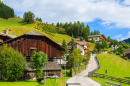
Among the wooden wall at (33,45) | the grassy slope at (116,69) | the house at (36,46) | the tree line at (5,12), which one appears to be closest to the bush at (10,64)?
the house at (36,46)

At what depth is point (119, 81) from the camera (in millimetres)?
29641

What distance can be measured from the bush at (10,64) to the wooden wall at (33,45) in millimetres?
7167

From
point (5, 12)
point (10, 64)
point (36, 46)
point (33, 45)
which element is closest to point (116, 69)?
point (36, 46)

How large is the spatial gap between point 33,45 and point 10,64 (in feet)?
32.9

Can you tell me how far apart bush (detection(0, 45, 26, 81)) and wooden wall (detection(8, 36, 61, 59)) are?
717cm

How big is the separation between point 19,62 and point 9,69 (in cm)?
211

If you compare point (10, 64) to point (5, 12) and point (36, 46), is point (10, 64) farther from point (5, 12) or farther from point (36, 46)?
point (5, 12)

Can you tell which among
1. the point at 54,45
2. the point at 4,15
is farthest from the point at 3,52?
the point at 4,15

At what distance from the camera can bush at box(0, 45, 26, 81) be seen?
77.9 ft

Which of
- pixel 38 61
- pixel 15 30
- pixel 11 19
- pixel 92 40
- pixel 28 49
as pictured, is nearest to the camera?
pixel 38 61

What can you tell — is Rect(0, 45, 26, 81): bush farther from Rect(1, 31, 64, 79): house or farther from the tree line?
the tree line

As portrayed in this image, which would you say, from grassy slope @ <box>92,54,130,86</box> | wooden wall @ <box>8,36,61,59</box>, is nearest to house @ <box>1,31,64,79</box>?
wooden wall @ <box>8,36,61,59</box>

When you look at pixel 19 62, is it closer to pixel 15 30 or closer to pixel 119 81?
pixel 119 81

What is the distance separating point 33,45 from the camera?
1302 inches
